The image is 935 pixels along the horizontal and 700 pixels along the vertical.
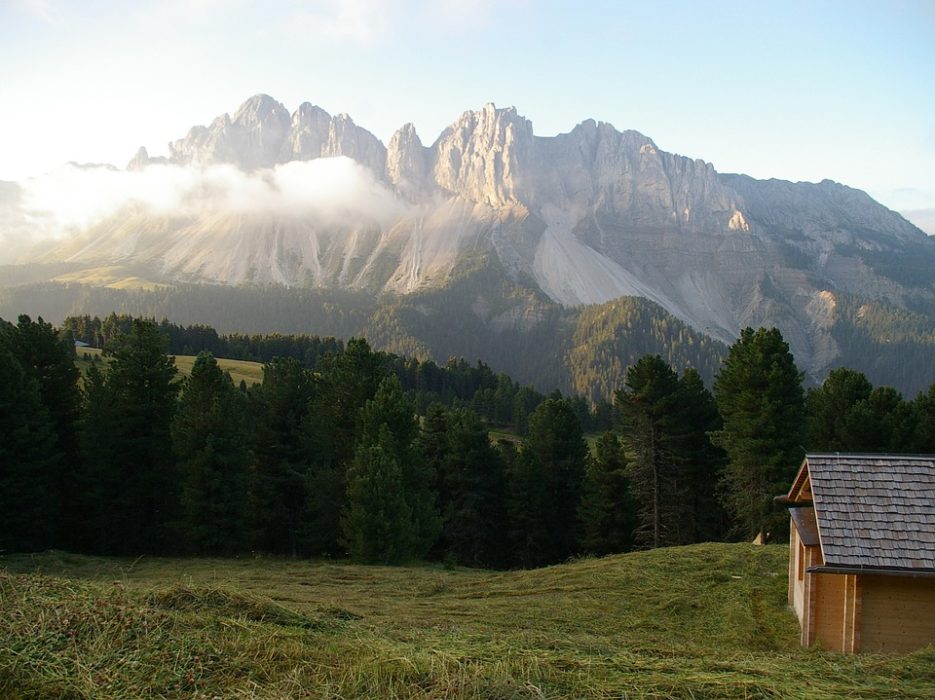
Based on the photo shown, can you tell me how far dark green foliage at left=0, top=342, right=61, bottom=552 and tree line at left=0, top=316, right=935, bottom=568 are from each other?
0.07 metres

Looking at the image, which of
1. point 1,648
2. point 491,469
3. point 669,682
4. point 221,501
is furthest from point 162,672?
point 491,469

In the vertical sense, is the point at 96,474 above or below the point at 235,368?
below

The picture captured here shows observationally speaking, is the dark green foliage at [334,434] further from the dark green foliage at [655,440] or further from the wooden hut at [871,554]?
the wooden hut at [871,554]

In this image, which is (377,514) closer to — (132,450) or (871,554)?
(132,450)

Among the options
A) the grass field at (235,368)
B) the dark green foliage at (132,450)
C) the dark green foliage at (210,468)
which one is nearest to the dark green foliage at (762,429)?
the dark green foliage at (210,468)

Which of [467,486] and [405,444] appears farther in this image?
[467,486]

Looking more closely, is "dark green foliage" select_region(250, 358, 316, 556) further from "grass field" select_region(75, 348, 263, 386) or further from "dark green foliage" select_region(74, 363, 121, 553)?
"grass field" select_region(75, 348, 263, 386)

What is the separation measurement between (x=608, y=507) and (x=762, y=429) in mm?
11157

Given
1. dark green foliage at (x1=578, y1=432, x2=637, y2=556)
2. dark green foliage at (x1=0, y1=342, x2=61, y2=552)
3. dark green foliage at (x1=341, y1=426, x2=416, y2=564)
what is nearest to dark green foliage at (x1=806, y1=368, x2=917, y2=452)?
dark green foliage at (x1=578, y1=432, x2=637, y2=556)

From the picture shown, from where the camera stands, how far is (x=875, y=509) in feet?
45.2

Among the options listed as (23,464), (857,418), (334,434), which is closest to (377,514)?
(334,434)

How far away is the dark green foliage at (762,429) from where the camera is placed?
98.5 ft

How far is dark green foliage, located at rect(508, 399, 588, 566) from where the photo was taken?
4144 cm

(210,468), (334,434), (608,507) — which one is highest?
(334,434)
